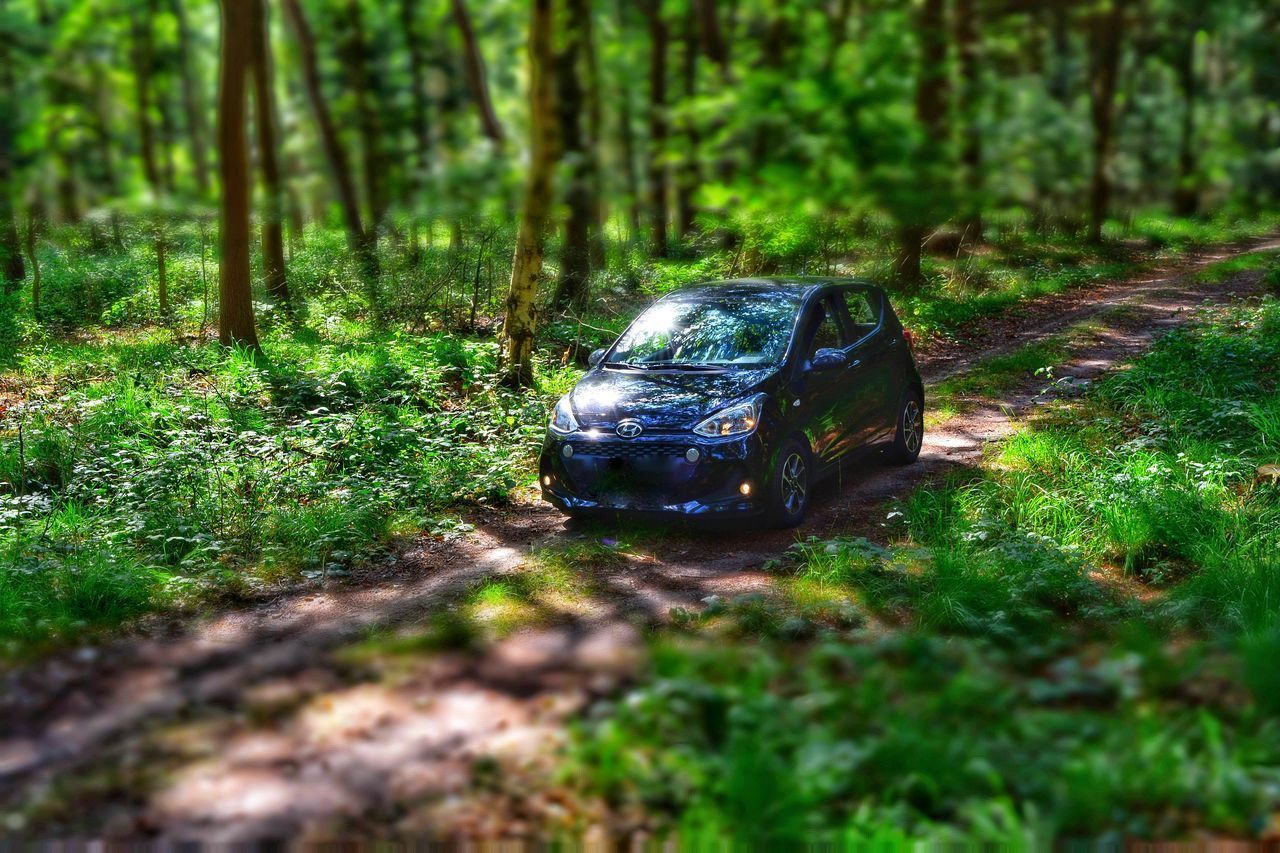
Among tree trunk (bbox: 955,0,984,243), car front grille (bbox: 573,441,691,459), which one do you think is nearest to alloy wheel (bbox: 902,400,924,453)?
car front grille (bbox: 573,441,691,459)

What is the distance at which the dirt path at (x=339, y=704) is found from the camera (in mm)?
3664

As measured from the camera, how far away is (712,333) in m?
8.54

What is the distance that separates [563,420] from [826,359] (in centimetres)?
216

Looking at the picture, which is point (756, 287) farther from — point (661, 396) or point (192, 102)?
point (192, 102)

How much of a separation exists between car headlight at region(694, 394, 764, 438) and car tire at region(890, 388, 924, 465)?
102 inches

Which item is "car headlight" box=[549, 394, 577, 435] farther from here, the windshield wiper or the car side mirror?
the car side mirror

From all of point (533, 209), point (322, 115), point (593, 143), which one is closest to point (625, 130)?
point (593, 143)

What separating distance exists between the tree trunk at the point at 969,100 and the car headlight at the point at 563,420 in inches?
558

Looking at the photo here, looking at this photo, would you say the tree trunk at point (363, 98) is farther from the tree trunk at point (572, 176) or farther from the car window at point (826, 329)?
the car window at point (826, 329)

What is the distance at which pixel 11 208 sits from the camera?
17531mm

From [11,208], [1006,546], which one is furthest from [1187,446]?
[11,208]

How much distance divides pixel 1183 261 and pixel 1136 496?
25.0 meters

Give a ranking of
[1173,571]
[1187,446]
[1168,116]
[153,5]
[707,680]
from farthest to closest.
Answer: [1168,116] < [153,5] < [1187,446] < [1173,571] < [707,680]

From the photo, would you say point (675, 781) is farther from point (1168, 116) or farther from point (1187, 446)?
point (1168, 116)
